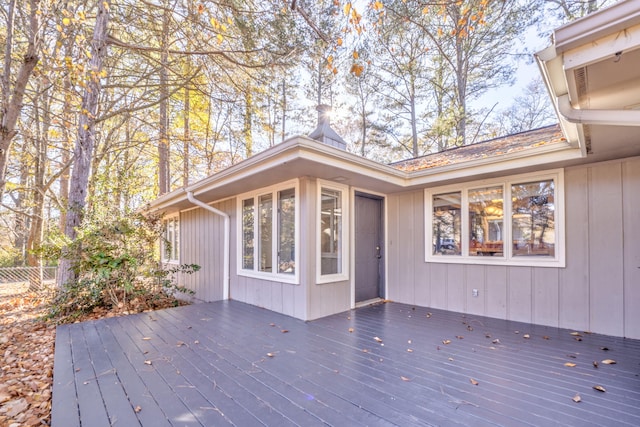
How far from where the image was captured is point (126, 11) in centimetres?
527

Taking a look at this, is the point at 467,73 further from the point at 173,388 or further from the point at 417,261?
the point at 173,388

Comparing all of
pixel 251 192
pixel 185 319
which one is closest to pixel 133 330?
pixel 185 319

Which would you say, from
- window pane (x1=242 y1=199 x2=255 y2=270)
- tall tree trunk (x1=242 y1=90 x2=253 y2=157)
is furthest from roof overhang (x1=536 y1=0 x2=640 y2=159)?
tall tree trunk (x1=242 y1=90 x2=253 y2=157)

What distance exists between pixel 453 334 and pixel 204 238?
5345mm

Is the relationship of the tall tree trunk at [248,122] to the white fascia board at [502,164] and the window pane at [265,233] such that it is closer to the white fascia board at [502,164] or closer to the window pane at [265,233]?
the window pane at [265,233]

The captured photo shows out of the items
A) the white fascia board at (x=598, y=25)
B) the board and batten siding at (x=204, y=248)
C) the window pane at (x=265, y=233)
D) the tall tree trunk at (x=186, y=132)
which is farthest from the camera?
the tall tree trunk at (x=186, y=132)

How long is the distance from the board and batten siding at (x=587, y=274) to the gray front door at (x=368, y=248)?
144 cm

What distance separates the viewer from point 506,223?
13.5ft

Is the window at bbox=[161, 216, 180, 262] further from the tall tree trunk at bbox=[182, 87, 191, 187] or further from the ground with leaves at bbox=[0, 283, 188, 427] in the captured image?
the ground with leaves at bbox=[0, 283, 188, 427]

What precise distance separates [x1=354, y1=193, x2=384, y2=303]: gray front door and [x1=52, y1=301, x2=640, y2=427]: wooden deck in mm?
1224

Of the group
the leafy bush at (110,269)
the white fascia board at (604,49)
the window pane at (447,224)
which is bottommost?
the leafy bush at (110,269)

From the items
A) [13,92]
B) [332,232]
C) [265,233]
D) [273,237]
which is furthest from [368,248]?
Answer: [13,92]

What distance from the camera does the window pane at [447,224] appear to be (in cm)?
461

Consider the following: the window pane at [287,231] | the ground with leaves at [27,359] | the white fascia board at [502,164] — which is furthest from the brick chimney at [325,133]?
the ground with leaves at [27,359]
